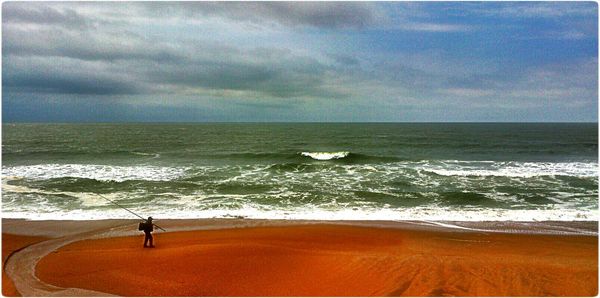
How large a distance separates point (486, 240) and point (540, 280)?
9.55ft

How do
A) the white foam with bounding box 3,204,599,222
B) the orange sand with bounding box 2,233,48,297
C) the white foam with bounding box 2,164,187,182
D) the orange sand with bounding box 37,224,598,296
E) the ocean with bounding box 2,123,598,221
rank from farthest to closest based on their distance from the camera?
the white foam with bounding box 2,164,187,182 < the ocean with bounding box 2,123,598,221 < the white foam with bounding box 3,204,599,222 < the orange sand with bounding box 2,233,48,297 < the orange sand with bounding box 37,224,598,296

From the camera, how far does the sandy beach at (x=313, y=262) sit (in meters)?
8.47

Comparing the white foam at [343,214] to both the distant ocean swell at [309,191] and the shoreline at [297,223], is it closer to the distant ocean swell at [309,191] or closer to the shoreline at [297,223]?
the distant ocean swell at [309,191]

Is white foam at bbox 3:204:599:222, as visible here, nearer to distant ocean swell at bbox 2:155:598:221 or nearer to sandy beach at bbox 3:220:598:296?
distant ocean swell at bbox 2:155:598:221

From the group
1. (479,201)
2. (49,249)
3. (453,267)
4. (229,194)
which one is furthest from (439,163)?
(49,249)

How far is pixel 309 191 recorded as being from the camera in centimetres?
1964

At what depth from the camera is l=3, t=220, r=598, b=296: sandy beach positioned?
8.47m

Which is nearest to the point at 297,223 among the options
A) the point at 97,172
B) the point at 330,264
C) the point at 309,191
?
the point at 330,264

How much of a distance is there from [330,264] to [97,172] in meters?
21.4

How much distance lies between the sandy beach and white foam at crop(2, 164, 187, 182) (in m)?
10.7

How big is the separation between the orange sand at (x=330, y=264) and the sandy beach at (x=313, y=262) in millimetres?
24

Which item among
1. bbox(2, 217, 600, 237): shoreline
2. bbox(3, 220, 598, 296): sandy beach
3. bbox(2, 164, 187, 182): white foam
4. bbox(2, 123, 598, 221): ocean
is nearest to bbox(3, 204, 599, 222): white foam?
bbox(2, 123, 598, 221): ocean

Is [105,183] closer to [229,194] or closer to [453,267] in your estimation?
[229,194]

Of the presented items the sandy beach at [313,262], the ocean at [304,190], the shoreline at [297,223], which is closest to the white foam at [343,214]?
the ocean at [304,190]
